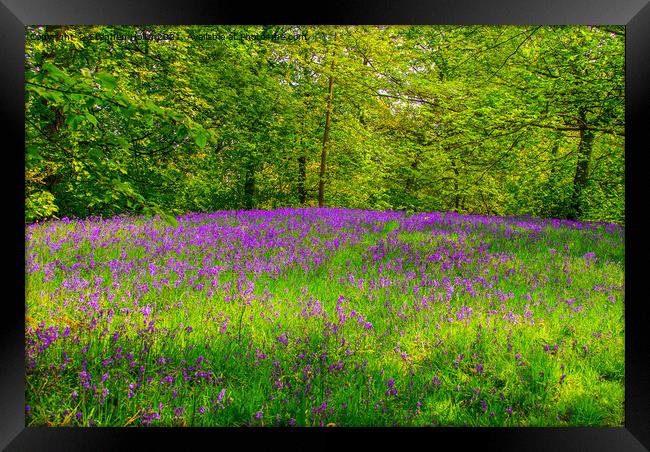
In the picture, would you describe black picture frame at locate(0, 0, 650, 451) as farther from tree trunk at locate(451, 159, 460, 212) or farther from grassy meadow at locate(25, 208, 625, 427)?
tree trunk at locate(451, 159, 460, 212)

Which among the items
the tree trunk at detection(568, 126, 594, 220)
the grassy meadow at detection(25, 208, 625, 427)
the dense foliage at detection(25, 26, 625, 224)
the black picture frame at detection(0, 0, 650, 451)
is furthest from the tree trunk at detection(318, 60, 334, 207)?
the tree trunk at detection(568, 126, 594, 220)

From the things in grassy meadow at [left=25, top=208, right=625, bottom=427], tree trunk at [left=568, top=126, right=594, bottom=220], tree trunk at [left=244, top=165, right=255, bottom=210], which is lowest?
grassy meadow at [left=25, top=208, right=625, bottom=427]

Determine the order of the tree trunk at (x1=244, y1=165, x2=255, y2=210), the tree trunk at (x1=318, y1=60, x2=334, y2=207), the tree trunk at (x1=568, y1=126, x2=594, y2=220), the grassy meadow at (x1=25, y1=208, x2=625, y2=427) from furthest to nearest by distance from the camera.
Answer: the tree trunk at (x1=568, y1=126, x2=594, y2=220) < the tree trunk at (x1=244, y1=165, x2=255, y2=210) < the tree trunk at (x1=318, y1=60, x2=334, y2=207) < the grassy meadow at (x1=25, y1=208, x2=625, y2=427)

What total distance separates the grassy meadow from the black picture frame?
9cm

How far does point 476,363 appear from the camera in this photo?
3127mm

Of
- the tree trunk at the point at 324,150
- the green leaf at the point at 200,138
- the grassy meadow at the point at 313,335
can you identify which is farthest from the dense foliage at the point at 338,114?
the green leaf at the point at 200,138

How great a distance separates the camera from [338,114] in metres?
5.23

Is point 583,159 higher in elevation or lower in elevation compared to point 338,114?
lower

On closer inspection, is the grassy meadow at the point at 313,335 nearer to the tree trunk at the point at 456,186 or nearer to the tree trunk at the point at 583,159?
the tree trunk at the point at 583,159

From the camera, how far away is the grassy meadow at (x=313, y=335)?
273 centimetres

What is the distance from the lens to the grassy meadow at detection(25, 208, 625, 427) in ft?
8.96

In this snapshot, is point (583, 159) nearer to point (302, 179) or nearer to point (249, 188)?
point (302, 179)
